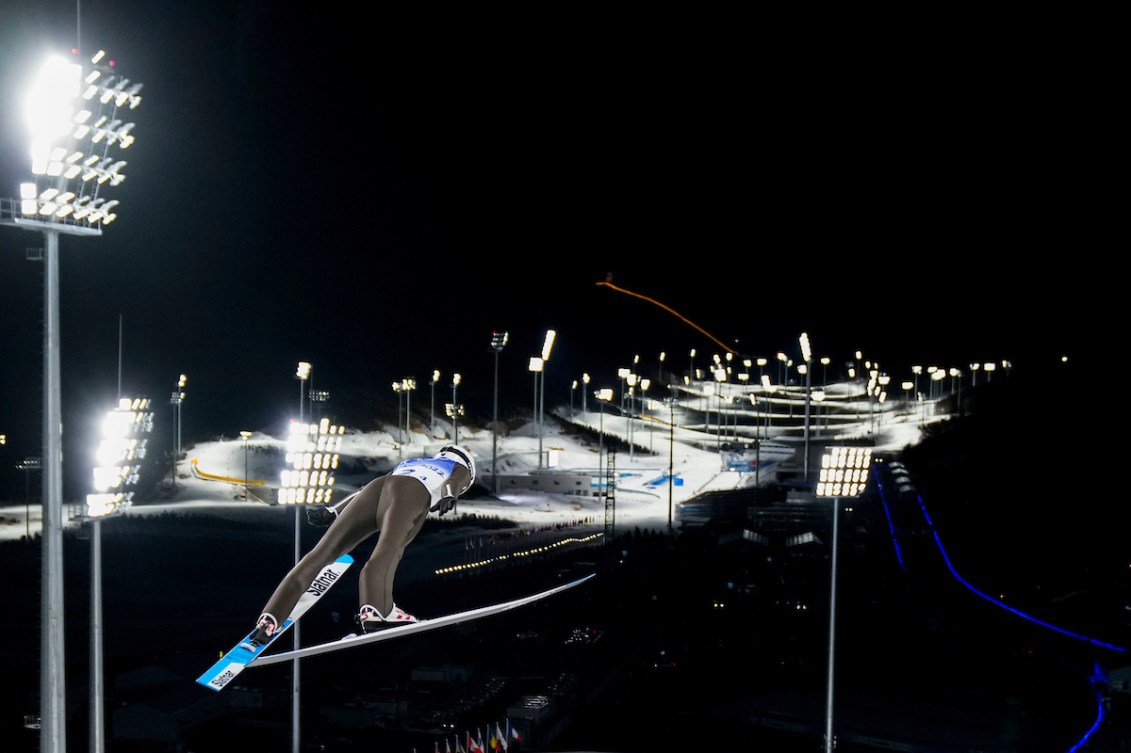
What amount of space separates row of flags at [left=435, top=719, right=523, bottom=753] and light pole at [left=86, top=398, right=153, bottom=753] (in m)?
7.49

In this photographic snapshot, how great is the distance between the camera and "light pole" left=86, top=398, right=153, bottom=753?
10406mm

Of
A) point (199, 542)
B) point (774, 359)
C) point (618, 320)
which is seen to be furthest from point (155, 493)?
point (774, 359)

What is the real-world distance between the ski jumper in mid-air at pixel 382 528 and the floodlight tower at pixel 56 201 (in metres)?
2.44

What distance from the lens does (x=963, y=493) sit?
2212 inches

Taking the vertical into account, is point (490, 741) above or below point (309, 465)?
below

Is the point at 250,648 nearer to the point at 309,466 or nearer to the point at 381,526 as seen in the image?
the point at 381,526

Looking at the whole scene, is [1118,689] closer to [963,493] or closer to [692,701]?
[692,701]

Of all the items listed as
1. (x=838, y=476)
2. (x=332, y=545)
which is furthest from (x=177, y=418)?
(x=332, y=545)

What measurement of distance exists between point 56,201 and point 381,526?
4418 mm

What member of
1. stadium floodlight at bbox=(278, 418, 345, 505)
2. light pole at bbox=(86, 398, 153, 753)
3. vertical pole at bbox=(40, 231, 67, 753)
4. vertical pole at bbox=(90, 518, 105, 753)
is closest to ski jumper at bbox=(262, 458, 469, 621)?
stadium floodlight at bbox=(278, 418, 345, 505)

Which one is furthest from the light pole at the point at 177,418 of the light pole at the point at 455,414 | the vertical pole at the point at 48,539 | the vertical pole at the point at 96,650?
the vertical pole at the point at 48,539

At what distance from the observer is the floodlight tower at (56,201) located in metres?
8.59

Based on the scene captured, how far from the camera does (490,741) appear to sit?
17594 mm

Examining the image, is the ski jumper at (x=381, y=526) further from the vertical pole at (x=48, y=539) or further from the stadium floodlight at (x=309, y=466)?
the vertical pole at (x=48, y=539)
